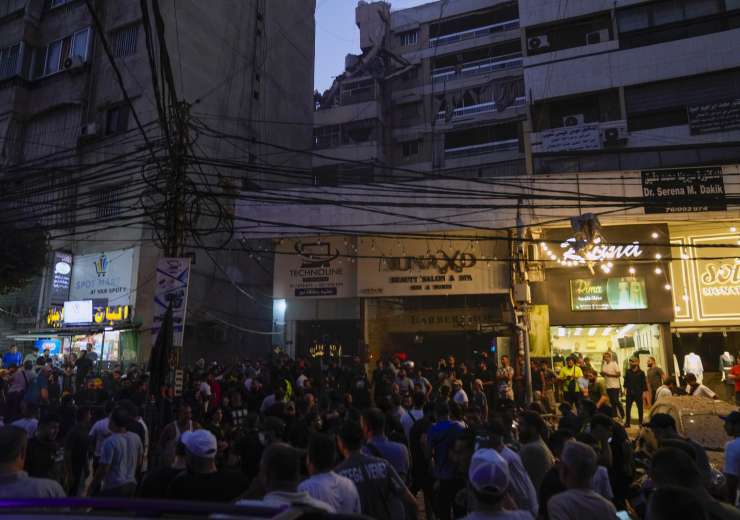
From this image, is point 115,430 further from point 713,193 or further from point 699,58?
point 699,58

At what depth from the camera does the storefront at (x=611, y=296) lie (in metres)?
18.3

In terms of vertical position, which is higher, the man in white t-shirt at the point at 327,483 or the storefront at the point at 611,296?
the storefront at the point at 611,296

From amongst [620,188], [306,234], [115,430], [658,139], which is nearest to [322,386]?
[306,234]

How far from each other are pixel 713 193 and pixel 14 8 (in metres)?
35.0

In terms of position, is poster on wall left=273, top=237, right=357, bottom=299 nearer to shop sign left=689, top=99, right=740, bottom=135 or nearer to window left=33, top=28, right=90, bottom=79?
shop sign left=689, top=99, right=740, bottom=135

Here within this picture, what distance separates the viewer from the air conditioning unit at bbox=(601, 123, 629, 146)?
69.2 ft

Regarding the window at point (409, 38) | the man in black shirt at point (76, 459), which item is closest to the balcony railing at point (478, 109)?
the window at point (409, 38)

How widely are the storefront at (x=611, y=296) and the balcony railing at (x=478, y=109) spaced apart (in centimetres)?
1667

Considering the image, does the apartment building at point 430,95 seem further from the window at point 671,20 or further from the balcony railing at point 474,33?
the window at point 671,20

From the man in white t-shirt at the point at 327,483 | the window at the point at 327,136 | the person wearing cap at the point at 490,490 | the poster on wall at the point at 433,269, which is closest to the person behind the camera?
the person wearing cap at the point at 490,490

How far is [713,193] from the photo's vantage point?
16766 mm

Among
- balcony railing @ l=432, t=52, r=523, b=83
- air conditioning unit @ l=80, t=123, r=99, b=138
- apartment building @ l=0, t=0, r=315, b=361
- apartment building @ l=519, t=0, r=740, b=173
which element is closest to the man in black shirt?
apartment building @ l=0, t=0, r=315, b=361

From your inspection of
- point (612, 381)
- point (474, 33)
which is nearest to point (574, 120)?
point (612, 381)

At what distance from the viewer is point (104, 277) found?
2191 cm
